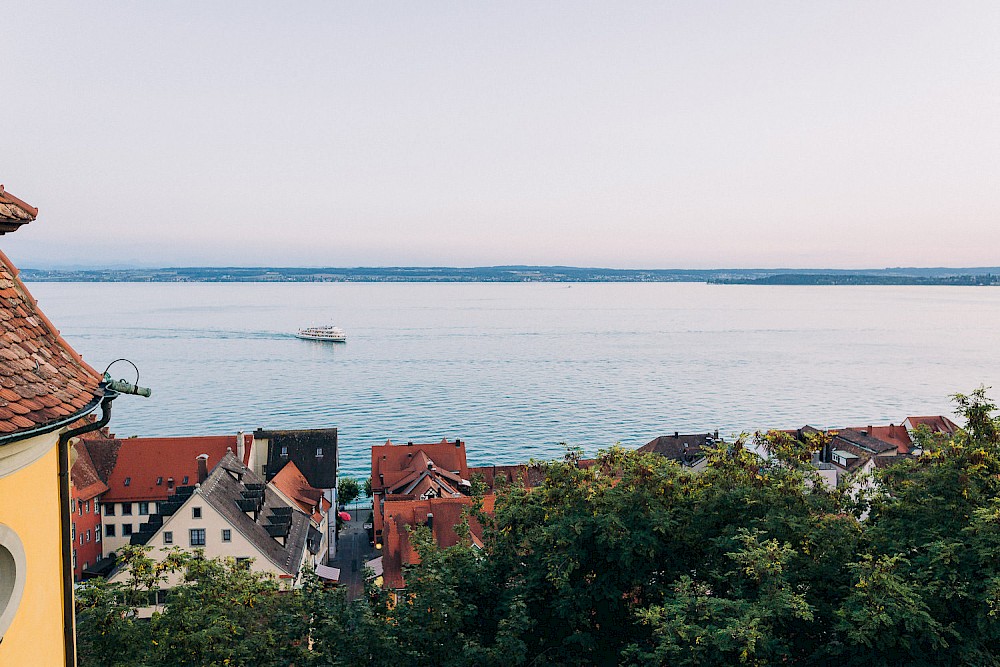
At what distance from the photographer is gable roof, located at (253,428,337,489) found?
45.9 meters

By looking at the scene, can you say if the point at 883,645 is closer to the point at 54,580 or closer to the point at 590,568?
the point at 590,568

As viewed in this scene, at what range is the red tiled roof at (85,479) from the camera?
37750 mm

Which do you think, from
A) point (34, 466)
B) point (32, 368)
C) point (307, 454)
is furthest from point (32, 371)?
point (307, 454)

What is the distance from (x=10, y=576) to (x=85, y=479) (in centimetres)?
3984

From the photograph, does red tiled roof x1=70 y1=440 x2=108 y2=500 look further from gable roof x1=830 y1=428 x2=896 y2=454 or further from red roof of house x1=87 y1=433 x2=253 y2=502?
gable roof x1=830 y1=428 x2=896 y2=454

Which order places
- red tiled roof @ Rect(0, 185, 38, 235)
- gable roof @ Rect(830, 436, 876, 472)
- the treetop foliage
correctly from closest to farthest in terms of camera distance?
red tiled roof @ Rect(0, 185, 38, 235), the treetop foliage, gable roof @ Rect(830, 436, 876, 472)

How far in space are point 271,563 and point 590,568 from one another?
21.3 meters

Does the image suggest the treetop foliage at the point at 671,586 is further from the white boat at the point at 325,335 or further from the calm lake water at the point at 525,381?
the white boat at the point at 325,335

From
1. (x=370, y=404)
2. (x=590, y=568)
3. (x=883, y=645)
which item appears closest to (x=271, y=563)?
(x=590, y=568)

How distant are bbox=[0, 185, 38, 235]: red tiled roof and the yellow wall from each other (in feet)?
5.30

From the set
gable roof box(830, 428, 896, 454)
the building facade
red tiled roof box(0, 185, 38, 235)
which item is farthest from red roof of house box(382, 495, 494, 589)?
gable roof box(830, 428, 896, 454)

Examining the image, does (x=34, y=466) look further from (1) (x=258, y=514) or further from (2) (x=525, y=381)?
(2) (x=525, y=381)

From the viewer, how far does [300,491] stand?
42.2 m

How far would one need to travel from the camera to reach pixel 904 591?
8969mm
